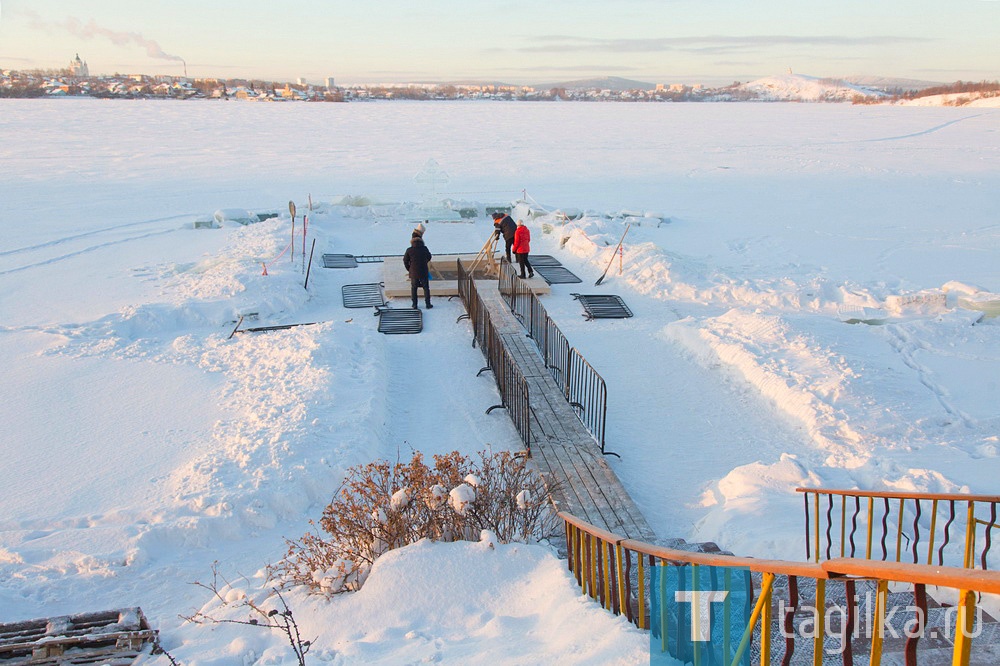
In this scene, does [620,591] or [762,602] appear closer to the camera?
[762,602]

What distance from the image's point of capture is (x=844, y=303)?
13305 mm

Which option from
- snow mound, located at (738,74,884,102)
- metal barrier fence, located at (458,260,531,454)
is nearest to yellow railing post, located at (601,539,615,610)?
metal barrier fence, located at (458,260,531,454)

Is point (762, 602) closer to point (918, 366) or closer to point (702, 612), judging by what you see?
point (702, 612)

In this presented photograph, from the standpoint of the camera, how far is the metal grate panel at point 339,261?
17062 mm

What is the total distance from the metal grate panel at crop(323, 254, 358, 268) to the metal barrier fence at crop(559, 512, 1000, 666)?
12.9 m

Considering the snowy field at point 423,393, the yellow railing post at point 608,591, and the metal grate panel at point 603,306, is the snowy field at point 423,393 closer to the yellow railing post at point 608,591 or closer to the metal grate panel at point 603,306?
the yellow railing post at point 608,591

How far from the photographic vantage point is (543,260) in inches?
679

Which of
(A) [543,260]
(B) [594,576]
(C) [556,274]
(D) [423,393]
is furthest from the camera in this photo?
(A) [543,260]

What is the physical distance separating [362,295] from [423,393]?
5.23m

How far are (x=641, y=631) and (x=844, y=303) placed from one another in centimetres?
1115

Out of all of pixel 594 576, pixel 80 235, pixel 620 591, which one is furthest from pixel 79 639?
pixel 80 235

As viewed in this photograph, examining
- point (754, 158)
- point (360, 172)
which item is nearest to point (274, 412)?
point (360, 172)

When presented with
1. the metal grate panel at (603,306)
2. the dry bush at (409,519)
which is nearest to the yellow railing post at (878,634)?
the dry bush at (409,519)

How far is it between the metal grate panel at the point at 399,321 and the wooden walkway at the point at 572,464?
8.55 feet
